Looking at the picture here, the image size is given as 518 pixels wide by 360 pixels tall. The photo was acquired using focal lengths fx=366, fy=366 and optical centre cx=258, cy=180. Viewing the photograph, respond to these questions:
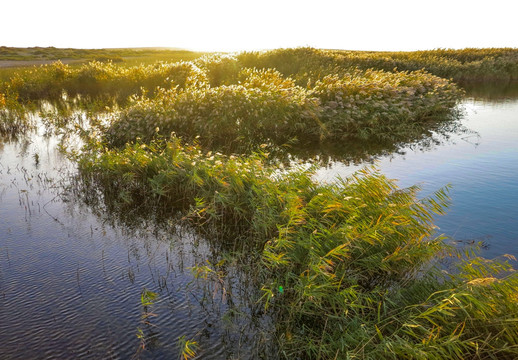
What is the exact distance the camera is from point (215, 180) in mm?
8164

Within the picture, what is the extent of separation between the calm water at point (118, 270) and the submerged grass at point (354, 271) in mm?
645

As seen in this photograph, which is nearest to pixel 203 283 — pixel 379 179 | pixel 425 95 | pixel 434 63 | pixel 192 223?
pixel 192 223

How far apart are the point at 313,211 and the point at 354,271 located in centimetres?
140

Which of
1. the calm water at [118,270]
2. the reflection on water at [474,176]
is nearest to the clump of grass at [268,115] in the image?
the reflection on water at [474,176]

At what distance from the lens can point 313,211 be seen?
609 cm

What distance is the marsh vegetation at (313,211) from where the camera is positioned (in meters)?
3.91

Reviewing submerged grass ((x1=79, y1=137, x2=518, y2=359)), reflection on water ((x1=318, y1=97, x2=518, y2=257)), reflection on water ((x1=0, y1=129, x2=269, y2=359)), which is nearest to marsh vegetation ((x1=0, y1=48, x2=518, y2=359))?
submerged grass ((x1=79, y1=137, x2=518, y2=359))

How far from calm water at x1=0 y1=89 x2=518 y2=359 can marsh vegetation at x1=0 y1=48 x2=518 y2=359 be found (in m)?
0.33

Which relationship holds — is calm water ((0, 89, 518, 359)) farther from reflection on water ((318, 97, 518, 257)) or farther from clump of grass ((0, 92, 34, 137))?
clump of grass ((0, 92, 34, 137))

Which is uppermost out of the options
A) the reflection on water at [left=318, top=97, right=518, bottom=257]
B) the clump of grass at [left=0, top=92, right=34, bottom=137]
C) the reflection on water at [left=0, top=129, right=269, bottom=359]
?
the clump of grass at [left=0, top=92, right=34, bottom=137]

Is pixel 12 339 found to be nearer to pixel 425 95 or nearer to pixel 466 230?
pixel 466 230

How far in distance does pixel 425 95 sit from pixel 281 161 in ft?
38.8

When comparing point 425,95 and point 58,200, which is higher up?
point 425,95

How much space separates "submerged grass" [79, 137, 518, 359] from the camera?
371cm
